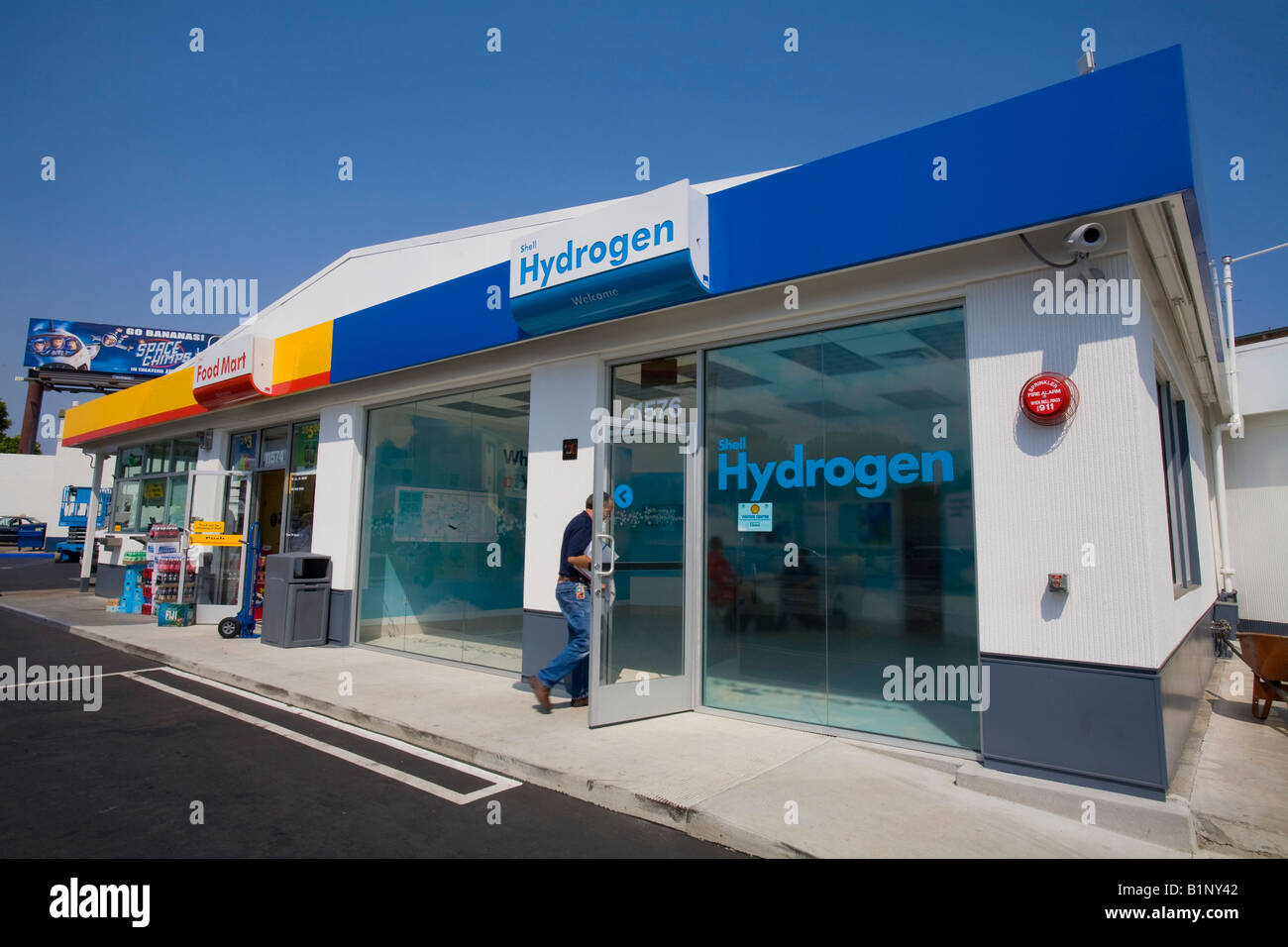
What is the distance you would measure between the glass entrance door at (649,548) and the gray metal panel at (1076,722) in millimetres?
2655

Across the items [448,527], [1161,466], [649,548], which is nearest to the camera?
[1161,466]

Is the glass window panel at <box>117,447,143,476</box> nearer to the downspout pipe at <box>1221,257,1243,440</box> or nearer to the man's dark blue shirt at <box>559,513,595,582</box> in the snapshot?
the man's dark blue shirt at <box>559,513,595,582</box>

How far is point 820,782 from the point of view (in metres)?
4.64

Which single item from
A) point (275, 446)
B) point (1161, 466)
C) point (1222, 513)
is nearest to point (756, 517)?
point (1161, 466)

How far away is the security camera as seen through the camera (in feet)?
Result: 14.5

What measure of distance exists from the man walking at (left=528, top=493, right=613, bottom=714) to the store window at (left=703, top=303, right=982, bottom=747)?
1107 millimetres

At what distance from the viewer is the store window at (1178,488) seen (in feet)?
22.4

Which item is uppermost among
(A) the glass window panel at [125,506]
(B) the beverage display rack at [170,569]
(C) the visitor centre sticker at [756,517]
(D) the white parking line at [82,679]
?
(A) the glass window panel at [125,506]

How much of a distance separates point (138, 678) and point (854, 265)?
839 centimetres

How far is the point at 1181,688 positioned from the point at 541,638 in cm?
550

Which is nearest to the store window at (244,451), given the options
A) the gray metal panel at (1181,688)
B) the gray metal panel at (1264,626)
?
the gray metal panel at (1181,688)

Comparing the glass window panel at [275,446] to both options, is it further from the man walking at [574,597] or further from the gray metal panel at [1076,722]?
the gray metal panel at [1076,722]

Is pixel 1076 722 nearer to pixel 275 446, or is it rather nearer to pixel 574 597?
pixel 574 597
